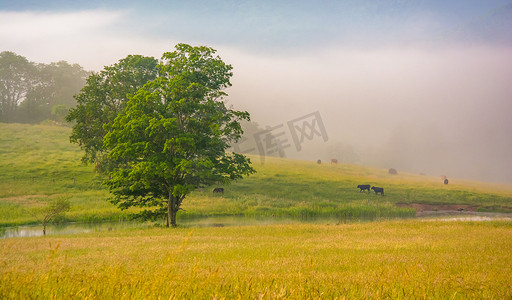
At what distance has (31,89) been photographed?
12400 centimetres

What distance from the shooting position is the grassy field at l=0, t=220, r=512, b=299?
16.7ft

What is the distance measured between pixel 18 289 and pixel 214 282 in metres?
2.69

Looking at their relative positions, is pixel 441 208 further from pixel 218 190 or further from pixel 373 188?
pixel 218 190

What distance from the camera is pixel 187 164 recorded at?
1099 inches

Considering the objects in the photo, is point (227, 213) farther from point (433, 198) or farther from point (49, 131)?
point (49, 131)

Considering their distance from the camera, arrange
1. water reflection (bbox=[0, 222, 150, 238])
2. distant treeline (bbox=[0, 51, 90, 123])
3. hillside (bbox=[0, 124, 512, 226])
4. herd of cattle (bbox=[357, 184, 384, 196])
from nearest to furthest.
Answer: water reflection (bbox=[0, 222, 150, 238]) < hillside (bbox=[0, 124, 512, 226]) < herd of cattle (bbox=[357, 184, 384, 196]) < distant treeline (bbox=[0, 51, 90, 123])

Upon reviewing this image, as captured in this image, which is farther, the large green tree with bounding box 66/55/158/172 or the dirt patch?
the dirt patch

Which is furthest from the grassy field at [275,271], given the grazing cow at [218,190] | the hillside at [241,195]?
the grazing cow at [218,190]

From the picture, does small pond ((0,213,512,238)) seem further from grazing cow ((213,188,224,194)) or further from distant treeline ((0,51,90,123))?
distant treeline ((0,51,90,123))

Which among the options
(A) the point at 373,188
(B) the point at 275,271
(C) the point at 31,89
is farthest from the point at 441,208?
(C) the point at 31,89

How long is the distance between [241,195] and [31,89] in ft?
325

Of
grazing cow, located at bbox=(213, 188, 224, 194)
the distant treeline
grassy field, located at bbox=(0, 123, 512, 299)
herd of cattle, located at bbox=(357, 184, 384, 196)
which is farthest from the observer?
the distant treeline

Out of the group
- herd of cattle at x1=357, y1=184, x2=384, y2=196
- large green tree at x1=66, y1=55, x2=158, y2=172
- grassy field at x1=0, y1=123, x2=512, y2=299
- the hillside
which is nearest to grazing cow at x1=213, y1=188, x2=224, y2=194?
the hillside

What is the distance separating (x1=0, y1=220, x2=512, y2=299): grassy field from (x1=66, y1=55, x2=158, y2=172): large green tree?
28.4 meters
